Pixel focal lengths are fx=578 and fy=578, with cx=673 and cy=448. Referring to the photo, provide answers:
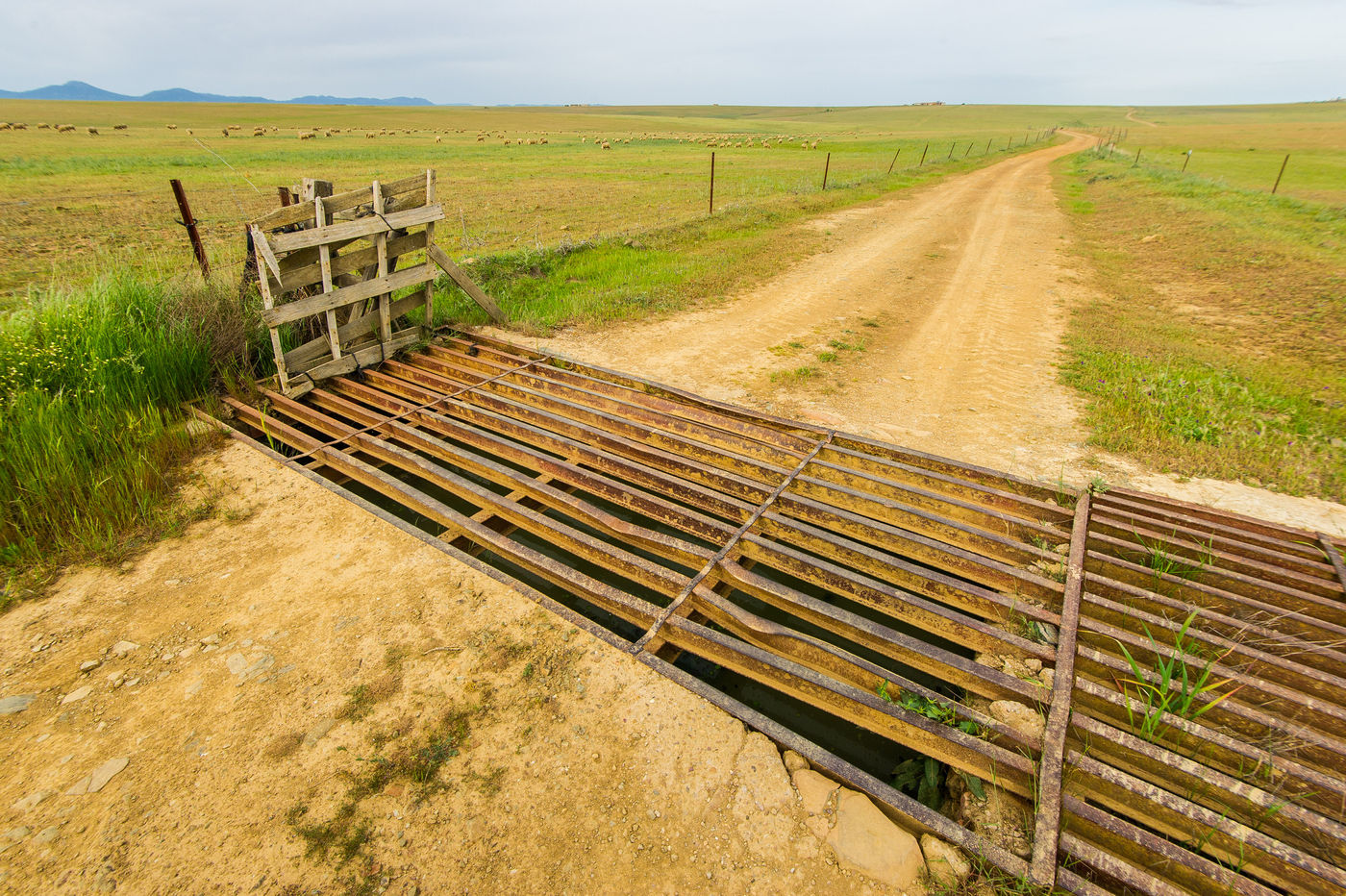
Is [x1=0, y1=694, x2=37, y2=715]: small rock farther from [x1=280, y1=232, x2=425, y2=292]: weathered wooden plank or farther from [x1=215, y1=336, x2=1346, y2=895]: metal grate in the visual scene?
[x1=280, y1=232, x2=425, y2=292]: weathered wooden plank

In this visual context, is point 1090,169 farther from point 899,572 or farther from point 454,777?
point 454,777

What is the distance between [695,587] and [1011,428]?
12.4 feet

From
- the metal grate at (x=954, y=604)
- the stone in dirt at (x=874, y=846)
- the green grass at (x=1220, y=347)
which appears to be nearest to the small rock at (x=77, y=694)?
the metal grate at (x=954, y=604)

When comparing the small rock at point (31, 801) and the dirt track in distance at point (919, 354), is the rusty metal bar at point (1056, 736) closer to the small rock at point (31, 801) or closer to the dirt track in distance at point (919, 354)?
the dirt track in distance at point (919, 354)

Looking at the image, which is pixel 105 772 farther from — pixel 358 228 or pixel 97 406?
pixel 358 228

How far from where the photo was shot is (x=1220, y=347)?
7266 mm

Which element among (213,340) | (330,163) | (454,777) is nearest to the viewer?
(454,777)

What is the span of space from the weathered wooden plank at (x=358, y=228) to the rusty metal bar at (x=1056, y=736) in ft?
21.5

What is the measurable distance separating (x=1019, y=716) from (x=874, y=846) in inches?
39.0

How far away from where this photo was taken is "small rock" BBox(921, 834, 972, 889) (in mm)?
2088

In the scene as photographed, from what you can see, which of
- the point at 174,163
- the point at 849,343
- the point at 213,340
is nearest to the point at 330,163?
the point at 174,163

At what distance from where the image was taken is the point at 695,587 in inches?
132

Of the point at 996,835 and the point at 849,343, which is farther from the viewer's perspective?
the point at 849,343

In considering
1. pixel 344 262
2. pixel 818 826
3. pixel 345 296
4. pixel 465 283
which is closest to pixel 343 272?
pixel 344 262
